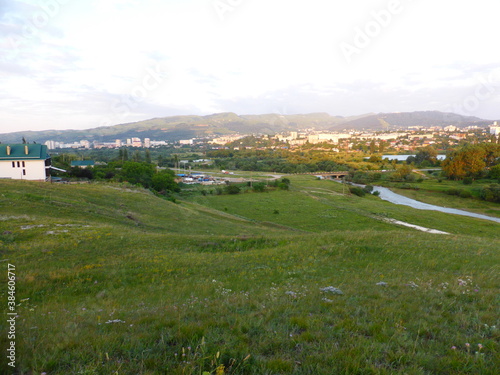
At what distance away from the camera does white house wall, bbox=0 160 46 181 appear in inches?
1737

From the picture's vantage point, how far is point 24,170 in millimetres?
44938

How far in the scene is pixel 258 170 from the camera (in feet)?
463

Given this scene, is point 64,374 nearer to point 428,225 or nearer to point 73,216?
point 73,216

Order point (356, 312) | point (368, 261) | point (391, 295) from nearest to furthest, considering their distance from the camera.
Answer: point (356, 312) < point (391, 295) < point (368, 261)

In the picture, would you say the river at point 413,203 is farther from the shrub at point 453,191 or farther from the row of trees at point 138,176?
the row of trees at point 138,176

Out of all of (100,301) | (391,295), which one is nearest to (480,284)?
(391,295)

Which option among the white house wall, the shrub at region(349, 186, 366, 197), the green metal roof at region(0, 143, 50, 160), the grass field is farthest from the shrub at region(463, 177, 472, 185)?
the white house wall

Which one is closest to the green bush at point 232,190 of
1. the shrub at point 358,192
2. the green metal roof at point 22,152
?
the shrub at point 358,192

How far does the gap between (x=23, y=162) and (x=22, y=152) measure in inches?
63.9

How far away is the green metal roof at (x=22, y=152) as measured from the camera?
44.0 metres

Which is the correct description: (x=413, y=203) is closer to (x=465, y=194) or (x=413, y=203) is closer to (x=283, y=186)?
(x=465, y=194)

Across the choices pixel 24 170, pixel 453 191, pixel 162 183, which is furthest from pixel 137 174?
pixel 453 191

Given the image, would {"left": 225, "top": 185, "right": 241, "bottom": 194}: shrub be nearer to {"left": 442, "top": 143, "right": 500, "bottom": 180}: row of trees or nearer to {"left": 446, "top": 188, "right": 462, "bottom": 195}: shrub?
{"left": 446, "top": 188, "right": 462, "bottom": 195}: shrub

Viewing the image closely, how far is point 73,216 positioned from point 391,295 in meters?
24.4
